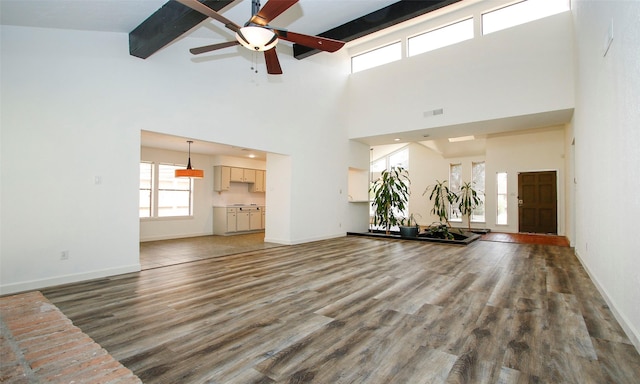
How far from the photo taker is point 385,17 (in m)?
5.27

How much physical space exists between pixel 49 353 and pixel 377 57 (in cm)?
879

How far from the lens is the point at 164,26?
365 cm

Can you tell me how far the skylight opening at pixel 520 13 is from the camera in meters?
6.02

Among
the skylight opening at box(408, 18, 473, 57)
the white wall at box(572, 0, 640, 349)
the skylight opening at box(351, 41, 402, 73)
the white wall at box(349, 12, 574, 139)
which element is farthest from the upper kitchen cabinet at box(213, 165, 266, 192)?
the white wall at box(572, 0, 640, 349)

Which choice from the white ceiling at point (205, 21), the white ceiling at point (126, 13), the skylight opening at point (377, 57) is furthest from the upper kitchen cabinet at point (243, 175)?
the white ceiling at point (126, 13)

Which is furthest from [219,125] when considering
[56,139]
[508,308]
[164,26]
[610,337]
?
[610,337]

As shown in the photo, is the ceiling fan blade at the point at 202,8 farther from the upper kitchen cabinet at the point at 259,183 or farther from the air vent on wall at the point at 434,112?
the upper kitchen cabinet at the point at 259,183

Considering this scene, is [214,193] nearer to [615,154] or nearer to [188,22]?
[188,22]

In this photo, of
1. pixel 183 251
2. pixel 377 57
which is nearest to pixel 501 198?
pixel 377 57

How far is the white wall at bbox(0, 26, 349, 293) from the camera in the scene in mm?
3332

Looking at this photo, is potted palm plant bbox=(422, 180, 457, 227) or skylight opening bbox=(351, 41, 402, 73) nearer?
skylight opening bbox=(351, 41, 402, 73)

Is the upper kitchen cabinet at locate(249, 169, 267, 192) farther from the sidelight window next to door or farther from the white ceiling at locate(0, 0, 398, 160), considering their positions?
the sidelight window next to door

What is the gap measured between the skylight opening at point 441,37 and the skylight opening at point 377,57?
1.23 ft

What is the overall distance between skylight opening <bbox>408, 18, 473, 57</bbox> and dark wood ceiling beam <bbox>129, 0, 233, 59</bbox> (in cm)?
582
